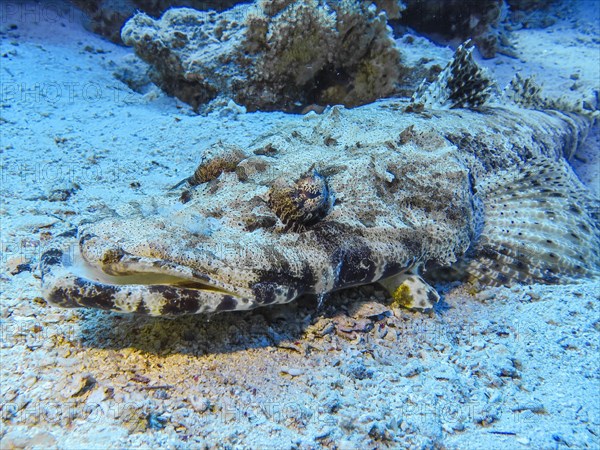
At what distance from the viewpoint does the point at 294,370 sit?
2547 mm

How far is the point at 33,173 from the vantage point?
4.47 metres

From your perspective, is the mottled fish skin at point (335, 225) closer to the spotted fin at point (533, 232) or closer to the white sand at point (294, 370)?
the spotted fin at point (533, 232)

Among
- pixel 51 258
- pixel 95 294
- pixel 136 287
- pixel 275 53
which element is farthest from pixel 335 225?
pixel 275 53

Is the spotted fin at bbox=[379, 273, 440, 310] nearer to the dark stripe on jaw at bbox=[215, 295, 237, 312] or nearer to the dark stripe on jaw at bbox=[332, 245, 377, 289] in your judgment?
the dark stripe on jaw at bbox=[332, 245, 377, 289]

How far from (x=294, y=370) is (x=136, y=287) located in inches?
44.3

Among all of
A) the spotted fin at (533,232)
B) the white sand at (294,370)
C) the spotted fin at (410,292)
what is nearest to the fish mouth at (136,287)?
the white sand at (294,370)

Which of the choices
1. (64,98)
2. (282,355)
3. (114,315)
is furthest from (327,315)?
(64,98)

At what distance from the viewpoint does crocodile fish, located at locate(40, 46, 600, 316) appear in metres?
2.27

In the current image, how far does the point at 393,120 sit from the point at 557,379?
2722 mm

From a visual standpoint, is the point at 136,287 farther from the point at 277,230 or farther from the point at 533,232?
the point at 533,232

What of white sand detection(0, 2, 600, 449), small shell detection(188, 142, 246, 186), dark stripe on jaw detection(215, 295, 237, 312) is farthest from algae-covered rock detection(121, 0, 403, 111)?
dark stripe on jaw detection(215, 295, 237, 312)

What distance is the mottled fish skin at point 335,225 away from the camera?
2.25 meters

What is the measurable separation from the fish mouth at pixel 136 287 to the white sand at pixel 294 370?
1.44 feet

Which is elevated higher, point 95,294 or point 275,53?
point 275,53
